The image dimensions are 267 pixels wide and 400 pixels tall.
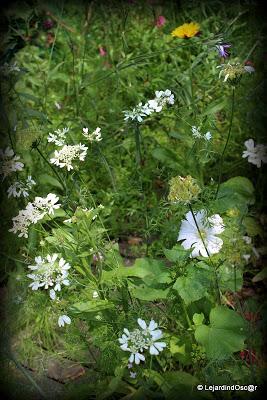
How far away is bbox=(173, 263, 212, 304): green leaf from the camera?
133 cm

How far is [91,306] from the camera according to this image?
140 cm

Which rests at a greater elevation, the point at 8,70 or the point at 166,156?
the point at 8,70

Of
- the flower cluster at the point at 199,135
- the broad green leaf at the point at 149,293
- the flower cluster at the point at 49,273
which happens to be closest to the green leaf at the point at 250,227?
the flower cluster at the point at 199,135

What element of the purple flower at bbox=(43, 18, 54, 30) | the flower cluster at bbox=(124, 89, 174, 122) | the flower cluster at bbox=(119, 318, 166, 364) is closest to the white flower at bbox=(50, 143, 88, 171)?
the flower cluster at bbox=(124, 89, 174, 122)

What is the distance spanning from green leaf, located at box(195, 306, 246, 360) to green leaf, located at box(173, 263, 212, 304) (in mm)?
117

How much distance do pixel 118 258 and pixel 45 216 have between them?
0.26 m

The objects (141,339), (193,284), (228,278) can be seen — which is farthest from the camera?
(228,278)

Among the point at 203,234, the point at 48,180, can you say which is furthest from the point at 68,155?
the point at 48,180

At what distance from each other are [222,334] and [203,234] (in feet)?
0.84

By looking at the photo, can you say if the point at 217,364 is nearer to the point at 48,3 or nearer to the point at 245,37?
the point at 245,37

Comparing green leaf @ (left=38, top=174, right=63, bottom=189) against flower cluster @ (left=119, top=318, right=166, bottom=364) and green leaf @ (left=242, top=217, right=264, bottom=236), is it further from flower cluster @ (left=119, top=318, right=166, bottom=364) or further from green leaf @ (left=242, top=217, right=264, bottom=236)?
flower cluster @ (left=119, top=318, right=166, bottom=364)

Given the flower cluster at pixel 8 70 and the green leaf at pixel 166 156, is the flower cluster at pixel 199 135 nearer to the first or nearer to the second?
the green leaf at pixel 166 156

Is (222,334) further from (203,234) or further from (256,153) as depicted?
(256,153)

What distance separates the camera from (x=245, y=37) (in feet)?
8.49
